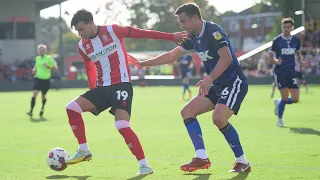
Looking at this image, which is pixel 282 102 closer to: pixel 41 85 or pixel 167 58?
pixel 167 58

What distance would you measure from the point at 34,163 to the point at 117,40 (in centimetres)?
229

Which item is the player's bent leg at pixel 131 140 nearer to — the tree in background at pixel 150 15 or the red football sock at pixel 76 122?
the red football sock at pixel 76 122

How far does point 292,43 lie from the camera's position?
49.9 ft

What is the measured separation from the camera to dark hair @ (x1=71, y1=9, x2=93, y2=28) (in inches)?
343

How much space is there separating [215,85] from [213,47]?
52cm

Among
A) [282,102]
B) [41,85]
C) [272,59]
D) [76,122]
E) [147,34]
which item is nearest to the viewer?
[147,34]

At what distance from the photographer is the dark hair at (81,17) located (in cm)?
871


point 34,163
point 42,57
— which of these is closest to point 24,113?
point 42,57

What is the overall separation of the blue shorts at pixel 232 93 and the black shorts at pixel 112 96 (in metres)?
1.10

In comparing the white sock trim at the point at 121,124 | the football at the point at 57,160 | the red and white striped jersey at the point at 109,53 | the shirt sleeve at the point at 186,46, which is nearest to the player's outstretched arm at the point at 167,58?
the shirt sleeve at the point at 186,46

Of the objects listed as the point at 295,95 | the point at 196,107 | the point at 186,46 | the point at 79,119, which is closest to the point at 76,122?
the point at 79,119

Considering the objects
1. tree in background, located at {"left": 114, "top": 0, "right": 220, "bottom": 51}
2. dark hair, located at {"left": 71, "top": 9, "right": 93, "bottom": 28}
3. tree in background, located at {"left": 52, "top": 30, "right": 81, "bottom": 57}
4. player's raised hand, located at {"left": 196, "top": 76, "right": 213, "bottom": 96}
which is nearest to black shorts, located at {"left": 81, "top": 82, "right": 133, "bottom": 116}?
dark hair, located at {"left": 71, "top": 9, "right": 93, "bottom": 28}

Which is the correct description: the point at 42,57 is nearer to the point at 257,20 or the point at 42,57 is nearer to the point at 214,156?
the point at 214,156

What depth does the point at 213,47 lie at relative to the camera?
8.39m
